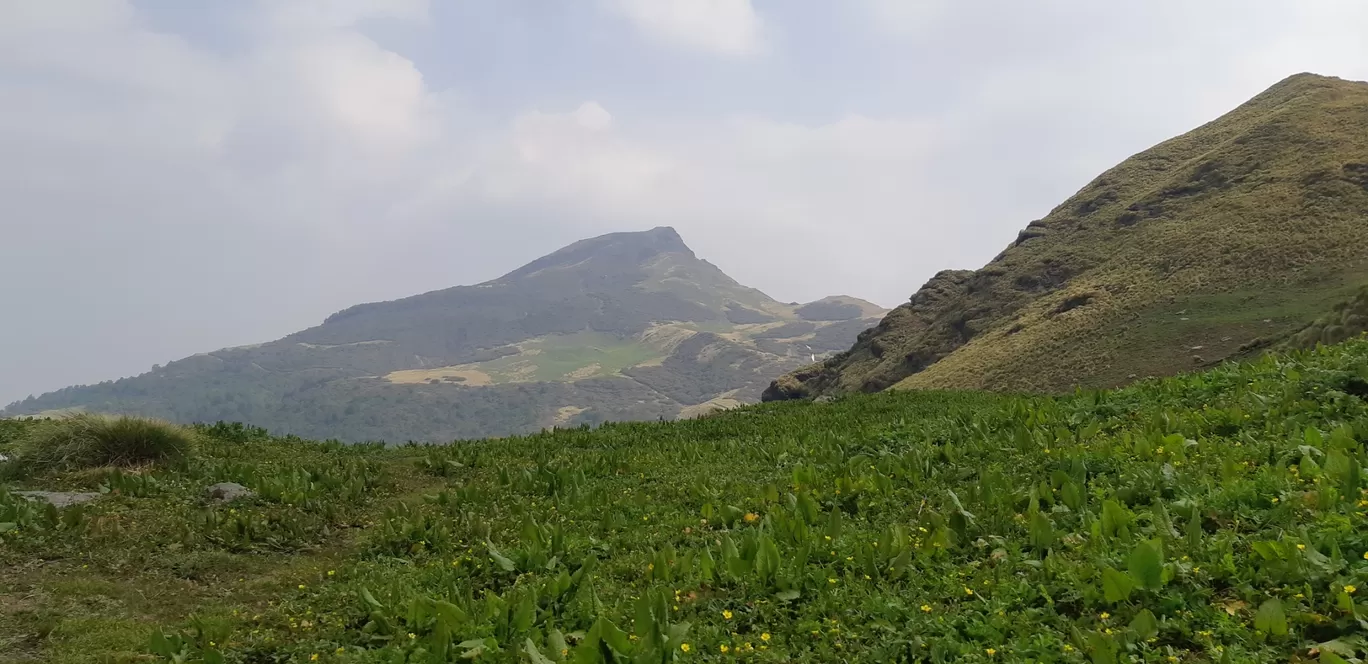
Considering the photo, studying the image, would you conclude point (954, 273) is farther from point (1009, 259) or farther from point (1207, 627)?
point (1207, 627)

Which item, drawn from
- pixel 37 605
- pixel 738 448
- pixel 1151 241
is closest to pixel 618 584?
pixel 37 605

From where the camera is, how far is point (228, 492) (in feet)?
39.5

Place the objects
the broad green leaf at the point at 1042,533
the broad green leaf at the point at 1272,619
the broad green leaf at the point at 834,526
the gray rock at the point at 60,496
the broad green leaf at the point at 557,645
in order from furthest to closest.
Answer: the gray rock at the point at 60,496 → the broad green leaf at the point at 834,526 → the broad green leaf at the point at 1042,533 → the broad green leaf at the point at 557,645 → the broad green leaf at the point at 1272,619

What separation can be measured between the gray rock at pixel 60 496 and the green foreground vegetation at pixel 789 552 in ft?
1.50

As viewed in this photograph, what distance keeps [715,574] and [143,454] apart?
42.2ft

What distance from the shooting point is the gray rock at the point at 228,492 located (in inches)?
466

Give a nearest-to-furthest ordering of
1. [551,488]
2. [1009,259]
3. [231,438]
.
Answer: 1. [551,488]
2. [231,438]
3. [1009,259]

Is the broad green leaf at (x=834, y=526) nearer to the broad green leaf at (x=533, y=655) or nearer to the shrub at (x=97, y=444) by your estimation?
the broad green leaf at (x=533, y=655)

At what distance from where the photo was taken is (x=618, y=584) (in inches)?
284

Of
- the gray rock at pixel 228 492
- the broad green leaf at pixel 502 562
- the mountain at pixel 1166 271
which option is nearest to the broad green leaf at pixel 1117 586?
the broad green leaf at pixel 502 562

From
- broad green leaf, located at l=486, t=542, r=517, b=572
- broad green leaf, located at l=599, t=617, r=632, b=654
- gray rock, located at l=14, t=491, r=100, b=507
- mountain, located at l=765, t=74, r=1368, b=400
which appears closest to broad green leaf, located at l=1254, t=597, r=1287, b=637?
broad green leaf, located at l=599, t=617, r=632, b=654

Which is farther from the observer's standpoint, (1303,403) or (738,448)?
(738,448)

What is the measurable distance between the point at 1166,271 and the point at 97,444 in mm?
70109

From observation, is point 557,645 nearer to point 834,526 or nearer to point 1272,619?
point 834,526
